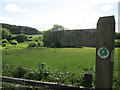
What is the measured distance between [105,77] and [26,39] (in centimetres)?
1386

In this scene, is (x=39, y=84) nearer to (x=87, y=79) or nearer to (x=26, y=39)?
(x=87, y=79)

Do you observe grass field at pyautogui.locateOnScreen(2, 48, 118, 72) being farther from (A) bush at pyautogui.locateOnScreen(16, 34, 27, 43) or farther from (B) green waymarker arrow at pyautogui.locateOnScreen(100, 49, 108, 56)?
(A) bush at pyautogui.locateOnScreen(16, 34, 27, 43)

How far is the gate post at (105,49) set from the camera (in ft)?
5.29

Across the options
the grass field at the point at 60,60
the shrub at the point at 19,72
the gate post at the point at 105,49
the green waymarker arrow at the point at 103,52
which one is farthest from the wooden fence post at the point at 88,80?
the grass field at the point at 60,60

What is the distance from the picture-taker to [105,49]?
1618 mm

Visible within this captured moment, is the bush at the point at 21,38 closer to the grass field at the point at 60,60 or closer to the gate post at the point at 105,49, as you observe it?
the grass field at the point at 60,60

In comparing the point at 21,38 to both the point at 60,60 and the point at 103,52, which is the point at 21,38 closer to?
the point at 60,60

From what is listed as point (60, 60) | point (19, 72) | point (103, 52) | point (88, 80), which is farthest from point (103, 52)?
point (60, 60)

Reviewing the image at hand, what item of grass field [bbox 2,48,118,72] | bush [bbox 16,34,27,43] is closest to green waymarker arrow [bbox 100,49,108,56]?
grass field [bbox 2,48,118,72]

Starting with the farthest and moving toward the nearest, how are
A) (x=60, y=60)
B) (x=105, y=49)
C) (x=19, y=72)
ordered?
(x=60, y=60) < (x=19, y=72) < (x=105, y=49)

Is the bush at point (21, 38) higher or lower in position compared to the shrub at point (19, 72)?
higher

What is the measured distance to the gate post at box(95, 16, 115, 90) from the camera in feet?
5.29

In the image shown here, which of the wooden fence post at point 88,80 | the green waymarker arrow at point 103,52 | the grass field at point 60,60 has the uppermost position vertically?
the green waymarker arrow at point 103,52

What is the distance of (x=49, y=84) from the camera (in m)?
2.47
